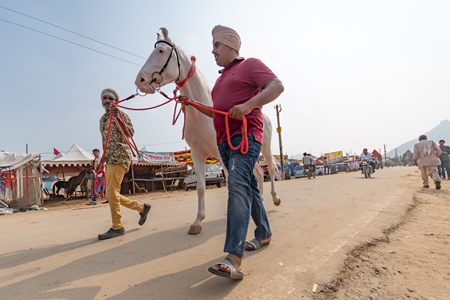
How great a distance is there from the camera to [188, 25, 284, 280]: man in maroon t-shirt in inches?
72.6

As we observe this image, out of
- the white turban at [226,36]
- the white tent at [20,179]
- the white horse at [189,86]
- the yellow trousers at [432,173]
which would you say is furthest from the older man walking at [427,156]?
the white tent at [20,179]

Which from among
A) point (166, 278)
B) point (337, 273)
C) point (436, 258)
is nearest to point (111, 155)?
point (166, 278)

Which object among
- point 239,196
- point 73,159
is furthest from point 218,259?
point 73,159

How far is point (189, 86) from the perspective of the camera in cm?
351

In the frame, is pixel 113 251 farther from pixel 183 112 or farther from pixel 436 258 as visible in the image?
pixel 436 258

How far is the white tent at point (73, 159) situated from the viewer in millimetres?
14830

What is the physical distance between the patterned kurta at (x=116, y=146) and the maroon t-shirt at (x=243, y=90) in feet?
5.67

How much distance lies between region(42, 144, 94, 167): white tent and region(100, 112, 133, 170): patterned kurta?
13.1 meters

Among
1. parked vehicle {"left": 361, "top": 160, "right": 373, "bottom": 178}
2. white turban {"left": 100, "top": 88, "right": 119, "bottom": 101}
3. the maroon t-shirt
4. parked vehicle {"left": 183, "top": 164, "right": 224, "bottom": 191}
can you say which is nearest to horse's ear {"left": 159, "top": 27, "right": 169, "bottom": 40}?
white turban {"left": 100, "top": 88, "right": 119, "bottom": 101}

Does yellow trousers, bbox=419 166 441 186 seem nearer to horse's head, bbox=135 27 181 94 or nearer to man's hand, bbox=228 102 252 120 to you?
horse's head, bbox=135 27 181 94

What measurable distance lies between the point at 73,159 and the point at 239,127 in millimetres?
17641

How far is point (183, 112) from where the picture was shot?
10.9ft

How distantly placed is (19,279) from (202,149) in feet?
7.22

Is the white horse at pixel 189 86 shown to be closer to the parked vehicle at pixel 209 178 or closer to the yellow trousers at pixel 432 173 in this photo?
the yellow trousers at pixel 432 173
